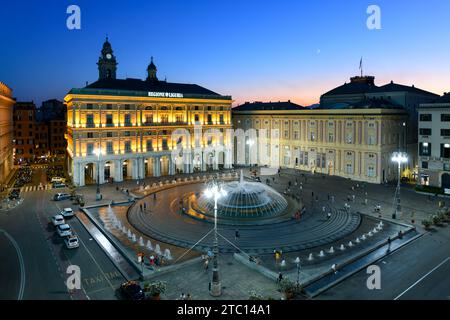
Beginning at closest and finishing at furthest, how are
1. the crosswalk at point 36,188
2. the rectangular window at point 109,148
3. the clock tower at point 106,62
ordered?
the crosswalk at point 36,188 < the rectangular window at point 109,148 < the clock tower at point 106,62

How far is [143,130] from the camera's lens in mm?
82500

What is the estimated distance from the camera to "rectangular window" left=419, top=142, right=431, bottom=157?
69.8m

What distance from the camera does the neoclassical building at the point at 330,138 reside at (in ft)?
256

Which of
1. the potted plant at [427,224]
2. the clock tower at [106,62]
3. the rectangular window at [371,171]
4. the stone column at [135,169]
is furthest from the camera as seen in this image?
the clock tower at [106,62]

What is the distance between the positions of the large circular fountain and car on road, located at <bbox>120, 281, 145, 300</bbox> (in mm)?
23395

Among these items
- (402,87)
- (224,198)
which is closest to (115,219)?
(224,198)

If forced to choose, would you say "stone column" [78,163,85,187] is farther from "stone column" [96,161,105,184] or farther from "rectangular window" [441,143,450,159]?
"rectangular window" [441,143,450,159]

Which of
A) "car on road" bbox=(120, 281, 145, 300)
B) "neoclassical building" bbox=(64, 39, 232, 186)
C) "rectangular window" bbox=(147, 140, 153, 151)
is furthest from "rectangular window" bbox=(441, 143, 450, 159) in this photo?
"car on road" bbox=(120, 281, 145, 300)

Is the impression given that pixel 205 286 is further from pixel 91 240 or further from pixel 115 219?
pixel 115 219

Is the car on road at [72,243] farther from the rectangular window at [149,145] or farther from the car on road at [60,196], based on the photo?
the rectangular window at [149,145]

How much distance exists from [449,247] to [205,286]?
2845cm

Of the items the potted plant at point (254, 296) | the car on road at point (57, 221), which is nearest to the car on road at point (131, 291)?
the potted plant at point (254, 296)

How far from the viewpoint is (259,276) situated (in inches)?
1297

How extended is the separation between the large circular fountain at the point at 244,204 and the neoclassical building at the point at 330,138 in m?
31.7
